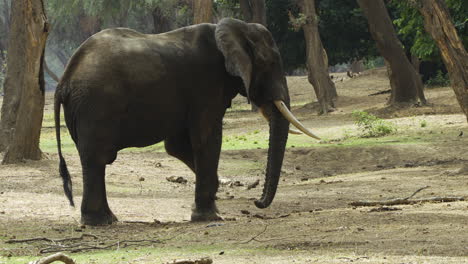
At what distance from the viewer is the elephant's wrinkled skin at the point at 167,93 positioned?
1034 centimetres

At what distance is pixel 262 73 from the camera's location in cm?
1088

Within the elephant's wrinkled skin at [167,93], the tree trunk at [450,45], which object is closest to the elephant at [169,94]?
the elephant's wrinkled skin at [167,93]

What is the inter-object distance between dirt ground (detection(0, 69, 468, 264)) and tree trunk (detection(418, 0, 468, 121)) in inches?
52.8

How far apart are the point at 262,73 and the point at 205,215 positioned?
1.73 metres

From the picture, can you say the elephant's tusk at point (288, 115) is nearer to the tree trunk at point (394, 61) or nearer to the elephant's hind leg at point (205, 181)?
the elephant's hind leg at point (205, 181)

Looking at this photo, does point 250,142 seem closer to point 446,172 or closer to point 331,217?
point 446,172

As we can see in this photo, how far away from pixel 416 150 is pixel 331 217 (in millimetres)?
9073

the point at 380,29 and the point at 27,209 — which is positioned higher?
the point at 380,29

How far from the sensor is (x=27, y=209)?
1220cm

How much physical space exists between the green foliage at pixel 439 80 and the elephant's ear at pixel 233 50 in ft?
78.5

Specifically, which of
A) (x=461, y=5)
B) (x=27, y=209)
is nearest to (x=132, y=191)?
(x=27, y=209)

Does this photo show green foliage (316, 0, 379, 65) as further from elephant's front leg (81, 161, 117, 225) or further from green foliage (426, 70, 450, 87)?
elephant's front leg (81, 161, 117, 225)

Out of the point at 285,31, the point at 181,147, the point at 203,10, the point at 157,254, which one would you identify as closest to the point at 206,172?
the point at 181,147

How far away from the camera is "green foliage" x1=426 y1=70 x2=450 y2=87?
34.0m
